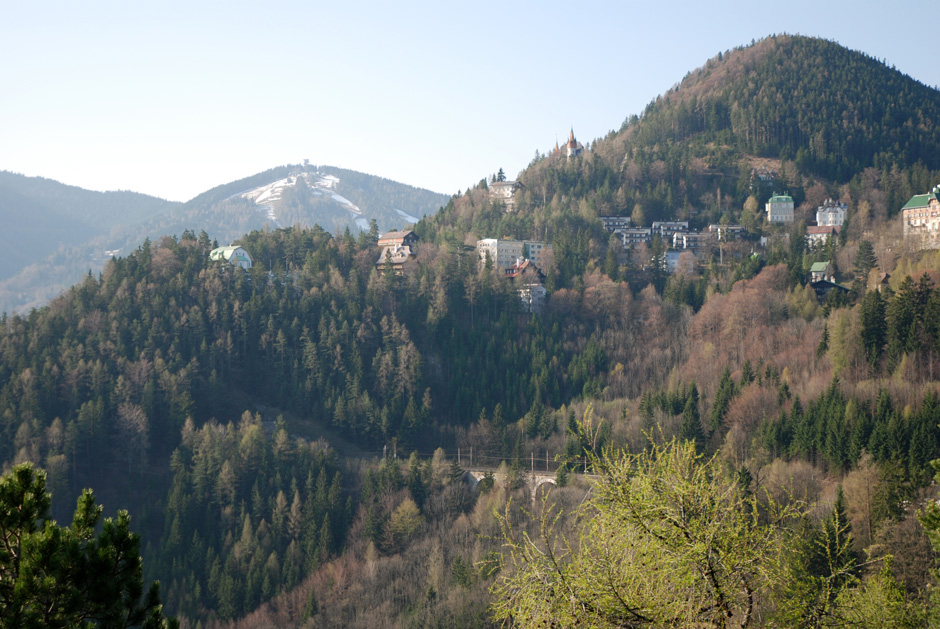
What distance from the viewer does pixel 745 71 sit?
427 feet

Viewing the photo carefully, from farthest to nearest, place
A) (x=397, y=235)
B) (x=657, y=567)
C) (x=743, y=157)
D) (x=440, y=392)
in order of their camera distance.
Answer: (x=743, y=157) < (x=397, y=235) < (x=440, y=392) < (x=657, y=567)

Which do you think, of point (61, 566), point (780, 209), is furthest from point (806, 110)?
point (61, 566)

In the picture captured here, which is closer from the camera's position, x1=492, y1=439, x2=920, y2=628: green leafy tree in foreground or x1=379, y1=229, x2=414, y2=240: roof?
x1=492, y1=439, x2=920, y2=628: green leafy tree in foreground

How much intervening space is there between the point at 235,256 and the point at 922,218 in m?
64.3

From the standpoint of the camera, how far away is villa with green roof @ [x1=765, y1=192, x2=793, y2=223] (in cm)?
9256

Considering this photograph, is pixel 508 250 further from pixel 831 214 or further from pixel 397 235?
pixel 831 214

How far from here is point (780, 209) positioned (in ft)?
305

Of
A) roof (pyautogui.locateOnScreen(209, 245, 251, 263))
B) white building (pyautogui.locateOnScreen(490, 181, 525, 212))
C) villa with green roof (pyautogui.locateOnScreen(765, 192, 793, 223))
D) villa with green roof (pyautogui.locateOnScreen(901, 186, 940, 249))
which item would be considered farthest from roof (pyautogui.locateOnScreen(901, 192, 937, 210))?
roof (pyautogui.locateOnScreen(209, 245, 251, 263))

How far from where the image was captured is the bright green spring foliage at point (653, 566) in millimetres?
7402

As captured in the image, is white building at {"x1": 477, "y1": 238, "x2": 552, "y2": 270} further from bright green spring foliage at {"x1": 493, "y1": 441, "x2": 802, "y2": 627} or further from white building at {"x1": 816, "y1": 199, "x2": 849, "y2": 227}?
bright green spring foliage at {"x1": 493, "y1": 441, "x2": 802, "y2": 627}

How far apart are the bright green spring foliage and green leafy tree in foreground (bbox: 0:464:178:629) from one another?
233 inches

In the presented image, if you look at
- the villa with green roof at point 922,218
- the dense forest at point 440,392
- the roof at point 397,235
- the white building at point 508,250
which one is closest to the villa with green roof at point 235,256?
the dense forest at point 440,392

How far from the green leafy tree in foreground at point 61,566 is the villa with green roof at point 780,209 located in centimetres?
9066

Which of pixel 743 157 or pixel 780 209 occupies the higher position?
pixel 743 157
